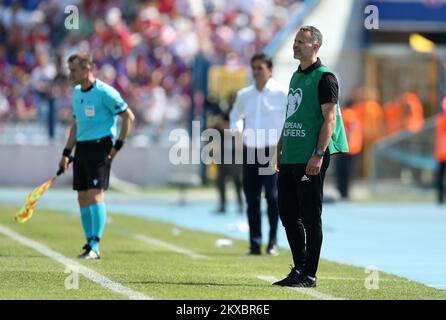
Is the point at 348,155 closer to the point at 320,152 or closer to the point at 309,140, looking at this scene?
the point at 309,140

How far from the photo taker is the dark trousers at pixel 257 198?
548 inches

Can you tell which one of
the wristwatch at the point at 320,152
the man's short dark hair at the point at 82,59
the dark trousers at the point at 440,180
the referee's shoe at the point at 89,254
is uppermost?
Answer: the man's short dark hair at the point at 82,59

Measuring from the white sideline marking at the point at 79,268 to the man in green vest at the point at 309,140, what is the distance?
138cm

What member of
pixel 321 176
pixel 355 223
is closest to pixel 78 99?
pixel 321 176

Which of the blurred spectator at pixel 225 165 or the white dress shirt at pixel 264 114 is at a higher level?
the white dress shirt at pixel 264 114

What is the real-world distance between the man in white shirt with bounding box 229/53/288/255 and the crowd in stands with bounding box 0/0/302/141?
1316 centimetres

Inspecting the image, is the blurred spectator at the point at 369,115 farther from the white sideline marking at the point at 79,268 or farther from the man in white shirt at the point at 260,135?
the man in white shirt at the point at 260,135

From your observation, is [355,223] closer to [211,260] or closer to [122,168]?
[211,260]

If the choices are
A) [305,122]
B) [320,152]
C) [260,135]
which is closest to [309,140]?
[305,122]

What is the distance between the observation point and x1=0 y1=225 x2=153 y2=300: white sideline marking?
9.28 meters

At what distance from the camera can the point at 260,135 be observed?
13883 mm

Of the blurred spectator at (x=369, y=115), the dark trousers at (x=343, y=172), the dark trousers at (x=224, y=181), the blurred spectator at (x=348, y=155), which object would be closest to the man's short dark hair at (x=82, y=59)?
the dark trousers at (x=224, y=181)

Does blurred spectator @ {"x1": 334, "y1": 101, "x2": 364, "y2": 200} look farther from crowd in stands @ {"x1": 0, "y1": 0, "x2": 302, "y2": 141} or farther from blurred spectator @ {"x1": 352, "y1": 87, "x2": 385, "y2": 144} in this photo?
crowd in stands @ {"x1": 0, "y1": 0, "x2": 302, "y2": 141}

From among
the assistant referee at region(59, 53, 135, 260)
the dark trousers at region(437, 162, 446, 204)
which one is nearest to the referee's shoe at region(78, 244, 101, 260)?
the assistant referee at region(59, 53, 135, 260)
